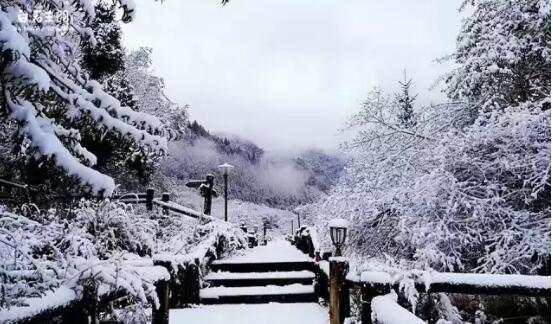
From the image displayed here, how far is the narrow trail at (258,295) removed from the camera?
665 centimetres

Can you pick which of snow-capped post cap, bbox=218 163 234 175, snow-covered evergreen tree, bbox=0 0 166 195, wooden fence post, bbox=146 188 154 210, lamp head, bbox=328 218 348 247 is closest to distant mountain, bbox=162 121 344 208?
snow-capped post cap, bbox=218 163 234 175

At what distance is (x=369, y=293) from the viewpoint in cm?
429

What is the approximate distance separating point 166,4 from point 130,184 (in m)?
19.3

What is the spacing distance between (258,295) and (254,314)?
0.92 meters

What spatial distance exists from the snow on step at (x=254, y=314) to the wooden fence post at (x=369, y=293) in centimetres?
206

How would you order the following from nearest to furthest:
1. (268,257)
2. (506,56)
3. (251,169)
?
(506,56) → (268,257) → (251,169)

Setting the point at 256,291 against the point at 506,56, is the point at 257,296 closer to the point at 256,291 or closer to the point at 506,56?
the point at 256,291

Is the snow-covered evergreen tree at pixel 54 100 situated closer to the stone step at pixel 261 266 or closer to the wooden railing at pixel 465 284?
the wooden railing at pixel 465 284

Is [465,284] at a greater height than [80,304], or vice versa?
[80,304]

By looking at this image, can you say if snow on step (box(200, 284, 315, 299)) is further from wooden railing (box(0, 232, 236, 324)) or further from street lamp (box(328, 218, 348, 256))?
street lamp (box(328, 218, 348, 256))

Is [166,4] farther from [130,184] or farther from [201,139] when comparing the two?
[201,139]

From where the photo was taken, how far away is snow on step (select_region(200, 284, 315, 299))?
789cm

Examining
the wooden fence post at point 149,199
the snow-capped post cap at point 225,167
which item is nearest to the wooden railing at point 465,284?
the wooden fence post at point 149,199

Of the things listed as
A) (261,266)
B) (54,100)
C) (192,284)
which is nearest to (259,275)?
(261,266)
